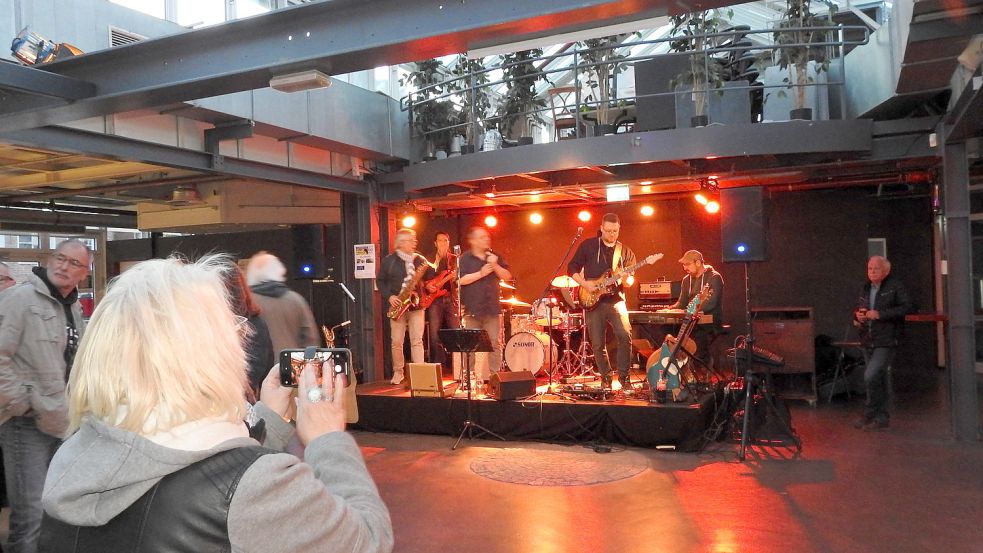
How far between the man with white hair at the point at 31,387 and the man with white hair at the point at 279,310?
989mm

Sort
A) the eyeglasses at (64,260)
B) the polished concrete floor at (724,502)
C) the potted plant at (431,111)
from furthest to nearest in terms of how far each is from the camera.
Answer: the potted plant at (431,111) → the polished concrete floor at (724,502) → the eyeglasses at (64,260)

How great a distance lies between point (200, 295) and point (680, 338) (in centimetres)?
648

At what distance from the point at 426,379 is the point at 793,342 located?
4.79 m

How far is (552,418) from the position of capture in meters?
7.78

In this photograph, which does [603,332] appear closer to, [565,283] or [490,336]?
[565,283]

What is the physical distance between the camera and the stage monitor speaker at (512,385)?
7.87m

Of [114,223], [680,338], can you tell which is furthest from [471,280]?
[114,223]

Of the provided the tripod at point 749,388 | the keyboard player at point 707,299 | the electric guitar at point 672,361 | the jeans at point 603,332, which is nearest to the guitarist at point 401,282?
the jeans at point 603,332

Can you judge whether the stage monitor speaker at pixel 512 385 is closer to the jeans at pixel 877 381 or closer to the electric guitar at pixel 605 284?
the electric guitar at pixel 605 284

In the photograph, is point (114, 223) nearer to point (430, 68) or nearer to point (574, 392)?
point (430, 68)

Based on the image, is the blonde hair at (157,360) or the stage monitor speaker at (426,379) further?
the stage monitor speaker at (426,379)

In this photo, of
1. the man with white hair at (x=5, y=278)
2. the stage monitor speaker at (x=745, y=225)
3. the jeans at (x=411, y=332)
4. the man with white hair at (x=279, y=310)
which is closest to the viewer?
the man with white hair at (x=279, y=310)

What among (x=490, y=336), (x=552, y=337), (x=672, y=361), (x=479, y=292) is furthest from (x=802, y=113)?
(x=490, y=336)

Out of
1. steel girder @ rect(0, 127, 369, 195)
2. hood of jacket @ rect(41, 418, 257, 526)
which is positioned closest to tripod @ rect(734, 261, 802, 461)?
steel girder @ rect(0, 127, 369, 195)
